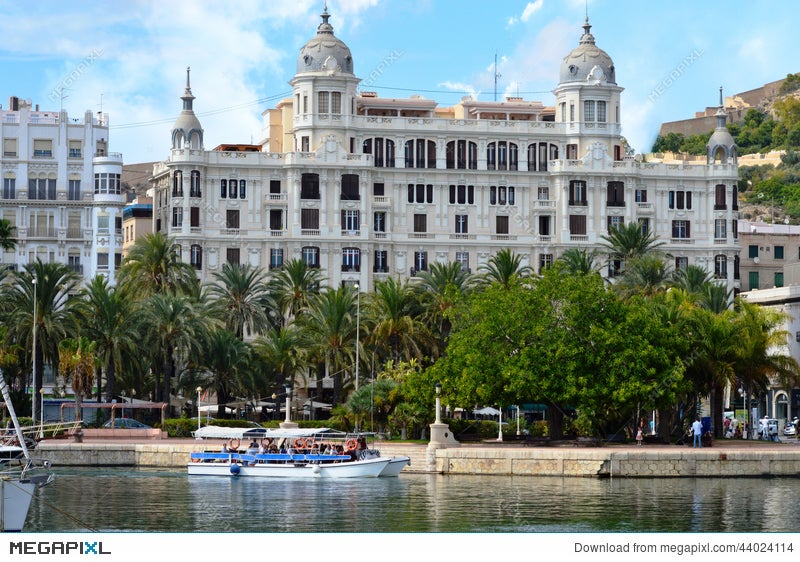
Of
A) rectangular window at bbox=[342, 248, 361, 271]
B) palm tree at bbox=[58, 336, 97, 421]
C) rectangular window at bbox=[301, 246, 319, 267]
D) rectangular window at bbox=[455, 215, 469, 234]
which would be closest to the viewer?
palm tree at bbox=[58, 336, 97, 421]

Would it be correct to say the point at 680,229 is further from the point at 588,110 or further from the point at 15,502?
the point at 15,502

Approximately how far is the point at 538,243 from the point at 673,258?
32.3 ft

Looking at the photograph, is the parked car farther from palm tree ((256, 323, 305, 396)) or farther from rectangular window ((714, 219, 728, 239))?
rectangular window ((714, 219, 728, 239))

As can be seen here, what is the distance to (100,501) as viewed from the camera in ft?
157

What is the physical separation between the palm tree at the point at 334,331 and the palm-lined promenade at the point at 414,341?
12 centimetres

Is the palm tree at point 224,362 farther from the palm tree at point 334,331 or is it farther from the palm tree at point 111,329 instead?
the palm tree at point 111,329

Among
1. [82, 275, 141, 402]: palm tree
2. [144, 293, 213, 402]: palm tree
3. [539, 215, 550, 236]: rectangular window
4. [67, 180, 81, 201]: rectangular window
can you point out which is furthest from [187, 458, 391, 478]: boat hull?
[539, 215, 550, 236]: rectangular window

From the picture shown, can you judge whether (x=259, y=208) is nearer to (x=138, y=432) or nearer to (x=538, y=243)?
(x=538, y=243)

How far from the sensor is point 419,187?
370 feet

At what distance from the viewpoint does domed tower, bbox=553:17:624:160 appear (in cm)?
11406

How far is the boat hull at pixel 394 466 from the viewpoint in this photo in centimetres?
6322
